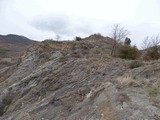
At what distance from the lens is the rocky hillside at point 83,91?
49.3 feet

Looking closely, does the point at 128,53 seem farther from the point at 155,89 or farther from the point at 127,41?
the point at 155,89

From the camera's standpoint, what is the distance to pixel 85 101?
17469 mm

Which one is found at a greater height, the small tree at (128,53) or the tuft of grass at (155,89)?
the small tree at (128,53)

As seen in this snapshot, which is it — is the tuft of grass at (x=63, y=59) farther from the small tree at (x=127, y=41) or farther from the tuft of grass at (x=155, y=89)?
the tuft of grass at (x=155, y=89)

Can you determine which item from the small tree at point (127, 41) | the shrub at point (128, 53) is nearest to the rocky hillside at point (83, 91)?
the shrub at point (128, 53)

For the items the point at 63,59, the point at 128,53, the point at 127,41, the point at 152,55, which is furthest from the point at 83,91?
the point at 127,41

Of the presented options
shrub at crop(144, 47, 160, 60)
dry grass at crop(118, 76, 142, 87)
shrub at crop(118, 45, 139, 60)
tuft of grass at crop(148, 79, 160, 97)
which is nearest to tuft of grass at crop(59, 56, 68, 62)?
shrub at crop(118, 45, 139, 60)

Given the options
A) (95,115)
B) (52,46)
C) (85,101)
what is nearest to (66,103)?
(85,101)

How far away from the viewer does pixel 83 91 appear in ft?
62.4

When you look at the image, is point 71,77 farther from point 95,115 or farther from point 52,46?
point 52,46

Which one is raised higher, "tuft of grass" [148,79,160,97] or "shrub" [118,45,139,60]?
"shrub" [118,45,139,60]

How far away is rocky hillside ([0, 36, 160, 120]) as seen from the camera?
49.3 ft

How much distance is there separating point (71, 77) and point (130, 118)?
9.84 metres

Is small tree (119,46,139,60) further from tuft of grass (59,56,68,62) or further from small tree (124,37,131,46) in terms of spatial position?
small tree (124,37,131,46)
